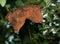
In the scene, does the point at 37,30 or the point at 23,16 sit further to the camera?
the point at 37,30

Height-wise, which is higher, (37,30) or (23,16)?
(23,16)

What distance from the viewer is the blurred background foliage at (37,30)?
1.14 m

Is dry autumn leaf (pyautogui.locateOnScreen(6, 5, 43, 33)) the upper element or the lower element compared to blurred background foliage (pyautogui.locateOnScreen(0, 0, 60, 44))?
upper

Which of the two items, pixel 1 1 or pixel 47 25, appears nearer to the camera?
pixel 1 1

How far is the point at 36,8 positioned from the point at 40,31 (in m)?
0.37

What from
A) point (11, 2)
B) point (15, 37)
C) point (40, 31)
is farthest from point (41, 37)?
point (11, 2)

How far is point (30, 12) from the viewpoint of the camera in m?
0.88

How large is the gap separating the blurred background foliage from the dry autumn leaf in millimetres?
194

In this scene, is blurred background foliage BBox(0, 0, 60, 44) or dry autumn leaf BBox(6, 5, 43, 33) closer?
dry autumn leaf BBox(6, 5, 43, 33)

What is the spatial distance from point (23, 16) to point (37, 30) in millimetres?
411

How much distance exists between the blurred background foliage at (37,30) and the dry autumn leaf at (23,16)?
0.19 meters

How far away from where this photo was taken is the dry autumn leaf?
854 mm

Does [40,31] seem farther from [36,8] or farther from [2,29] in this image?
[36,8]

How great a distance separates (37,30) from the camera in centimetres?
126
